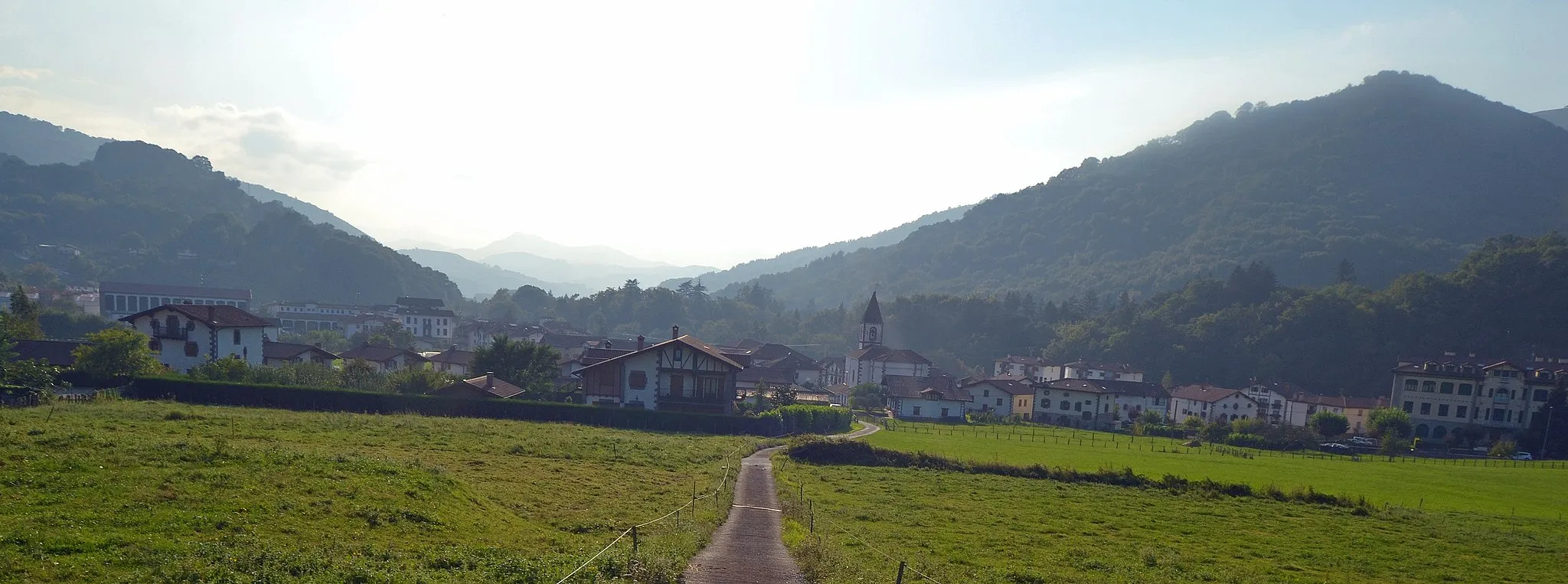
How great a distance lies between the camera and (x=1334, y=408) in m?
85.8

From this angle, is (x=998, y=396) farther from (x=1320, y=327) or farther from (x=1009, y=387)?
(x=1320, y=327)

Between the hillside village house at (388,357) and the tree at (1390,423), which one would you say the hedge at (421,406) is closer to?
the hillside village house at (388,357)

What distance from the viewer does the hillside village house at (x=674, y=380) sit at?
5681 cm

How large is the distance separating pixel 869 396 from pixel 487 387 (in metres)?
46.5

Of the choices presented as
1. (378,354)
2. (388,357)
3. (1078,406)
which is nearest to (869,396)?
(1078,406)

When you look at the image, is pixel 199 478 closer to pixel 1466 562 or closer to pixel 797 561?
pixel 797 561

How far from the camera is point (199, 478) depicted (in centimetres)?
1733

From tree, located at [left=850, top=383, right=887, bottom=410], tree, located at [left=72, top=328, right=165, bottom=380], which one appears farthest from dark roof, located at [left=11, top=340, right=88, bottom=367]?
tree, located at [left=850, top=383, right=887, bottom=410]

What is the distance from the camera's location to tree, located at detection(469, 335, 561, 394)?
60.1m

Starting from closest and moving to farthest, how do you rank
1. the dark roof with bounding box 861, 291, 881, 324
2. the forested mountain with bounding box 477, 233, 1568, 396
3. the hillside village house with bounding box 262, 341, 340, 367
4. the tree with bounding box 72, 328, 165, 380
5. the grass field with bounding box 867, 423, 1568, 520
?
1. the grass field with bounding box 867, 423, 1568, 520
2. the tree with bounding box 72, 328, 165, 380
3. the hillside village house with bounding box 262, 341, 340, 367
4. the forested mountain with bounding box 477, 233, 1568, 396
5. the dark roof with bounding box 861, 291, 881, 324

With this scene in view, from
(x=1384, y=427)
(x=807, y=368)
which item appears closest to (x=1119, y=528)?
(x=1384, y=427)

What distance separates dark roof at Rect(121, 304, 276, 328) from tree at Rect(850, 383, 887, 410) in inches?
2135

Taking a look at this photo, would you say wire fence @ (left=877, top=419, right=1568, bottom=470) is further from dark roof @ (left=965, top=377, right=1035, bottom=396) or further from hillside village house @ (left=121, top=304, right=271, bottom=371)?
hillside village house @ (left=121, top=304, right=271, bottom=371)

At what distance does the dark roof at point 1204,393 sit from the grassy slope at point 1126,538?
185ft
